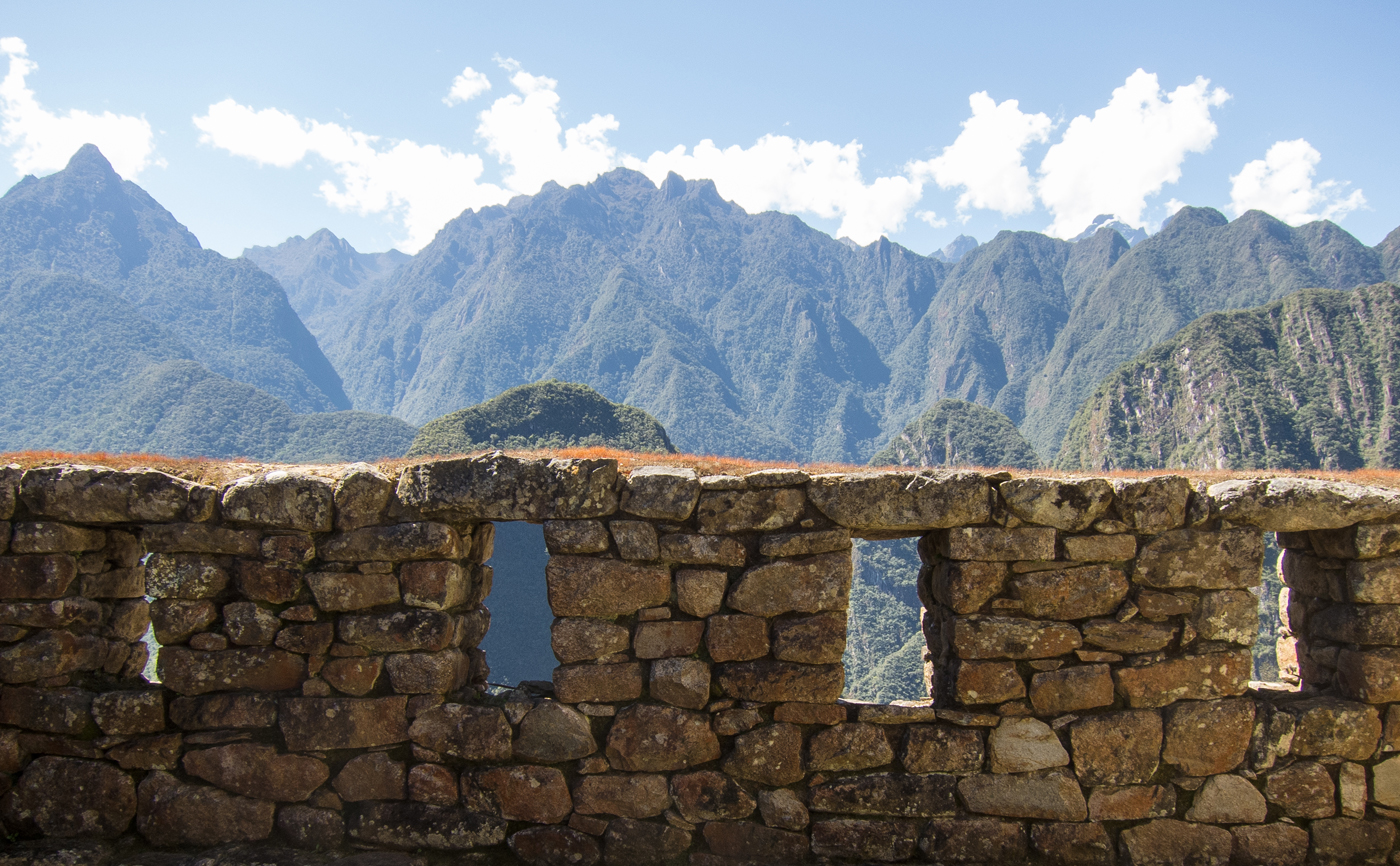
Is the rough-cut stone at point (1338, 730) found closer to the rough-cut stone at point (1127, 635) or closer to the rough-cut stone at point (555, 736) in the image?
the rough-cut stone at point (1127, 635)

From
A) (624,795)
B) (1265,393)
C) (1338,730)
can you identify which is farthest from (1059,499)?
(1265,393)

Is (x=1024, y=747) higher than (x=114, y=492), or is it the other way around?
(x=114, y=492)

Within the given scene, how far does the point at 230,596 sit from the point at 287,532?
1.85 feet

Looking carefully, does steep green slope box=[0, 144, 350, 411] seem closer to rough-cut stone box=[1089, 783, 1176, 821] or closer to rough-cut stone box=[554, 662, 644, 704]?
rough-cut stone box=[554, 662, 644, 704]

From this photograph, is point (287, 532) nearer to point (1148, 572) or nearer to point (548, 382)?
point (1148, 572)

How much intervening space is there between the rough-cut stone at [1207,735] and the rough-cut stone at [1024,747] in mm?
686

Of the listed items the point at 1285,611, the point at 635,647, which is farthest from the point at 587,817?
the point at 1285,611

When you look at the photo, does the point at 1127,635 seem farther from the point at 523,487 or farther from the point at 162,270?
the point at 162,270

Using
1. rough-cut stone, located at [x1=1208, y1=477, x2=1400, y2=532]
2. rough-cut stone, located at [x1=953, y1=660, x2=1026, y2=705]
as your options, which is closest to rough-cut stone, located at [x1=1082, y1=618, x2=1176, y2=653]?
rough-cut stone, located at [x1=953, y1=660, x2=1026, y2=705]

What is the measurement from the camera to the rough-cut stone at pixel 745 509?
16.0 ft

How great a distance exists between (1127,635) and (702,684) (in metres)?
2.60

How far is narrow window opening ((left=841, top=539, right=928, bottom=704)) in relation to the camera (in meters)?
49.8

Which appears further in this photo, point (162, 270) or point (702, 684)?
point (162, 270)

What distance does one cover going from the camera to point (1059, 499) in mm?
4793
